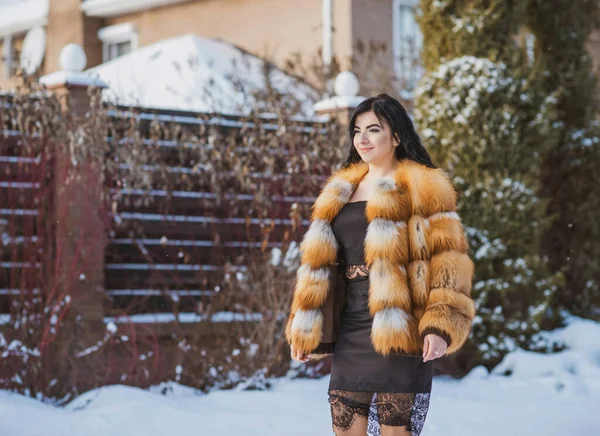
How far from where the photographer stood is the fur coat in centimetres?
369

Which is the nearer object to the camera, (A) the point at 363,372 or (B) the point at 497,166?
(A) the point at 363,372

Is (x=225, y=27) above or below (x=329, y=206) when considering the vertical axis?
above

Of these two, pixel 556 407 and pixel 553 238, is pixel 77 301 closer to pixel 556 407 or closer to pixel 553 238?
pixel 556 407

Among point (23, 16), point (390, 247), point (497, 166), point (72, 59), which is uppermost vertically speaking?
point (23, 16)

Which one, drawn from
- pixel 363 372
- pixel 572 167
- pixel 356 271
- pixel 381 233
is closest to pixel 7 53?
pixel 572 167

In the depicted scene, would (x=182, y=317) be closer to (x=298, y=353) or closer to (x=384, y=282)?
(x=298, y=353)

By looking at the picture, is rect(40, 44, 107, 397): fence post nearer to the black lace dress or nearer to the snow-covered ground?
the snow-covered ground

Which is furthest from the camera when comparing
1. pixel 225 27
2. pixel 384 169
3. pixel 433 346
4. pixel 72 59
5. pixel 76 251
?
pixel 225 27

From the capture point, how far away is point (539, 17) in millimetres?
8836

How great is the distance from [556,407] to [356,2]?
7.72 metres

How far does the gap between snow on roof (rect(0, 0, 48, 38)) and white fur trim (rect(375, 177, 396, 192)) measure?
14.7 meters

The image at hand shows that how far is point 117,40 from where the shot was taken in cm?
1669

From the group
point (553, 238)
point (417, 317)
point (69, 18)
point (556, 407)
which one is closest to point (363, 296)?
point (417, 317)

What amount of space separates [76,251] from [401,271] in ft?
12.2
